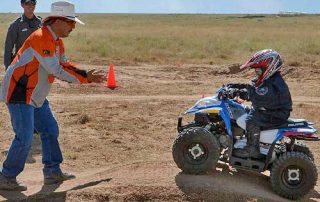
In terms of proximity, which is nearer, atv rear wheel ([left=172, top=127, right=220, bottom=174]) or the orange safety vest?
the orange safety vest

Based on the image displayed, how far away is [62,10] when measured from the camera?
6.17 m

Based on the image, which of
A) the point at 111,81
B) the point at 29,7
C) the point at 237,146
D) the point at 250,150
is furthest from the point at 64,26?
the point at 111,81

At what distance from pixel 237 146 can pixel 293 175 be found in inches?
28.3

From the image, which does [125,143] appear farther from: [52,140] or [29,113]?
[29,113]

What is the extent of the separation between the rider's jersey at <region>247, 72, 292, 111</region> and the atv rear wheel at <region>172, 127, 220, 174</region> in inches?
26.4

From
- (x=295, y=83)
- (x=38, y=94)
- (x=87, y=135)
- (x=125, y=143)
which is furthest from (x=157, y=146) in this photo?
(x=295, y=83)

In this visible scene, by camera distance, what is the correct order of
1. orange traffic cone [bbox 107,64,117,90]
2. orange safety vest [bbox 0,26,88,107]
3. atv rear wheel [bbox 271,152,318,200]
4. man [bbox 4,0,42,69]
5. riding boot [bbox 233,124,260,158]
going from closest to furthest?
orange safety vest [bbox 0,26,88,107]
atv rear wheel [bbox 271,152,318,200]
riding boot [bbox 233,124,260,158]
man [bbox 4,0,42,69]
orange traffic cone [bbox 107,64,117,90]

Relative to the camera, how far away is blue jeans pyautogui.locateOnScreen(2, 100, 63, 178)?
20.4 ft

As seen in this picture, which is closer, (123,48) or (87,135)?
(87,135)

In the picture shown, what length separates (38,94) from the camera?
6.25 meters

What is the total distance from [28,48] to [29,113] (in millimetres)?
711

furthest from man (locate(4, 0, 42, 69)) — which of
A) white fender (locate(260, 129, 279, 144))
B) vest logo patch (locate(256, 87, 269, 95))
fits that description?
white fender (locate(260, 129, 279, 144))

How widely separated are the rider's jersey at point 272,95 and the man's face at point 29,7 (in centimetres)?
408

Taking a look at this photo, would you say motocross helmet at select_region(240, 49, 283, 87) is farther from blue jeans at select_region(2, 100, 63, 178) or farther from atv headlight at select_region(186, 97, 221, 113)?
blue jeans at select_region(2, 100, 63, 178)
